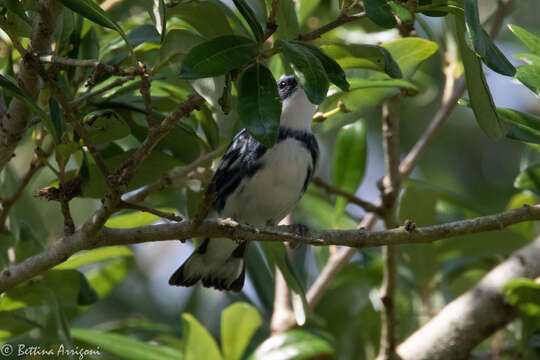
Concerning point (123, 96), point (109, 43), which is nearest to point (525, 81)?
point (123, 96)

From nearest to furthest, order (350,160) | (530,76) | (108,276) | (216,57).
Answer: (216,57) → (530,76) → (350,160) → (108,276)

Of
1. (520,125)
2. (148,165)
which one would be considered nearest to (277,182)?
(148,165)

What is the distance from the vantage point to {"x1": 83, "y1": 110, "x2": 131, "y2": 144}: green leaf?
2482 millimetres

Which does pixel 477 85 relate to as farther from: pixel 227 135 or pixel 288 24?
pixel 227 135

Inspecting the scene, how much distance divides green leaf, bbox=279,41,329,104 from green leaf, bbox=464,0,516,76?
15.5 inches

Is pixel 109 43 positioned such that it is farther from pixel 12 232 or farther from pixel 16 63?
pixel 12 232

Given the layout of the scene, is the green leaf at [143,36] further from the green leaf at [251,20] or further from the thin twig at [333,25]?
the thin twig at [333,25]

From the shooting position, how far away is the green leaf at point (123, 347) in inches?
123

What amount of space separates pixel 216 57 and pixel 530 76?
111cm

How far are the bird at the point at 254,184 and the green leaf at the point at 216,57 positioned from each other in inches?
55.7

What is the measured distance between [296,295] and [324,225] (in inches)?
62.8

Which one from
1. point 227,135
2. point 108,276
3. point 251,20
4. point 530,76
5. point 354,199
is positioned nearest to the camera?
point 251,20

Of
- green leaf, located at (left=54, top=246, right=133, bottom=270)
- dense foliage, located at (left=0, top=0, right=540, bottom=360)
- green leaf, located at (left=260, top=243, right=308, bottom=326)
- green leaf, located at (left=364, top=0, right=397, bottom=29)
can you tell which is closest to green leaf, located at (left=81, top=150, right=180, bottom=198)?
dense foliage, located at (left=0, top=0, right=540, bottom=360)

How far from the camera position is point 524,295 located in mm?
3148
